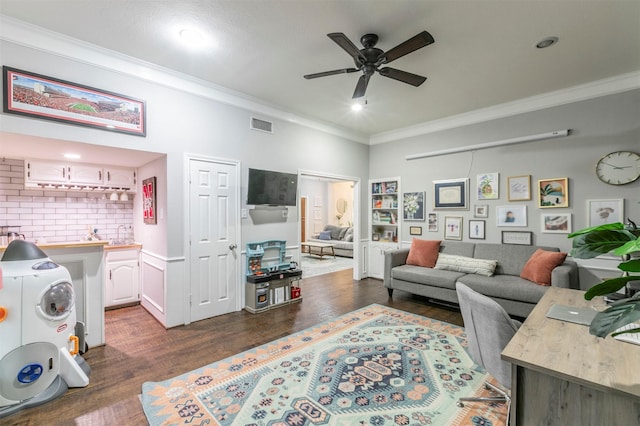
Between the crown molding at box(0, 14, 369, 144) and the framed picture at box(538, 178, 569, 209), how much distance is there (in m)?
3.81

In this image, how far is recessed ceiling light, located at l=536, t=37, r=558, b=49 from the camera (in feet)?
8.71

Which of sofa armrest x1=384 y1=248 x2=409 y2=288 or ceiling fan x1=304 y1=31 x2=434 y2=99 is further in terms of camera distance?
sofa armrest x1=384 y1=248 x2=409 y2=288

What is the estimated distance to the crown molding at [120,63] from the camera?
246cm

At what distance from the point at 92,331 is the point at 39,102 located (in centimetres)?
220

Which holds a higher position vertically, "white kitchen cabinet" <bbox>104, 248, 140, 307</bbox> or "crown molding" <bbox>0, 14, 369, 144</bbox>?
"crown molding" <bbox>0, 14, 369, 144</bbox>

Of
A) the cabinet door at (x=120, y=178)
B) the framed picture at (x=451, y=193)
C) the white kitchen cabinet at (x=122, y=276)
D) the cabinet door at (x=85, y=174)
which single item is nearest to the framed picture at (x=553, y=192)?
the framed picture at (x=451, y=193)

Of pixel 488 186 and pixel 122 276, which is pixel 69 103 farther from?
pixel 488 186

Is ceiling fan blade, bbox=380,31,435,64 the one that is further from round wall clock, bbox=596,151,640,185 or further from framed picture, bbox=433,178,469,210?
round wall clock, bbox=596,151,640,185

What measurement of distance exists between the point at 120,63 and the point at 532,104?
5123mm

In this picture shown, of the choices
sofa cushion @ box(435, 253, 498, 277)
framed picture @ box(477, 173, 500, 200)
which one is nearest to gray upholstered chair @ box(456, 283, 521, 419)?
sofa cushion @ box(435, 253, 498, 277)

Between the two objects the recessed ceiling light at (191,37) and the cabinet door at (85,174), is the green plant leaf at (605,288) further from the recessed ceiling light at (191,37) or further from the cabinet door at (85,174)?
the cabinet door at (85,174)

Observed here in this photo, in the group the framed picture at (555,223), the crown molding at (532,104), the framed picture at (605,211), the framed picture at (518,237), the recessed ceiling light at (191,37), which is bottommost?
the framed picture at (518,237)

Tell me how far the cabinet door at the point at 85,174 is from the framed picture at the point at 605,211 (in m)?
6.55

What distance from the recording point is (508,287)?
3473 millimetres
